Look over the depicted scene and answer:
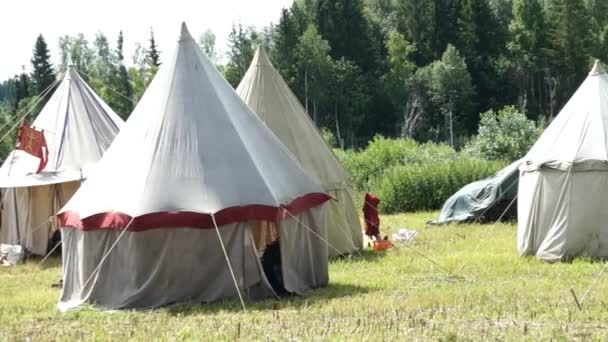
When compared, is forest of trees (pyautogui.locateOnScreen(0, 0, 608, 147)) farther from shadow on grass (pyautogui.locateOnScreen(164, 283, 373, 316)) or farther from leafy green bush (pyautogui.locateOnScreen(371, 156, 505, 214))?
shadow on grass (pyautogui.locateOnScreen(164, 283, 373, 316))

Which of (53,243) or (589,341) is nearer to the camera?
(589,341)

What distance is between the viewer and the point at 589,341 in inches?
336

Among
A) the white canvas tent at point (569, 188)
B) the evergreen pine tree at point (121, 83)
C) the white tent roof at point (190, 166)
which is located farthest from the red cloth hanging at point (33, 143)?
the evergreen pine tree at point (121, 83)

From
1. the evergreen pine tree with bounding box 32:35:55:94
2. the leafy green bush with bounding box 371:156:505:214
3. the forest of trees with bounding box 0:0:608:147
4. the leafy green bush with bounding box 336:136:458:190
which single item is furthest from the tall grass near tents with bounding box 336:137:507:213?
the evergreen pine tree with bounding box 32:35:55:94

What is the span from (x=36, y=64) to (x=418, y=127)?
111ft

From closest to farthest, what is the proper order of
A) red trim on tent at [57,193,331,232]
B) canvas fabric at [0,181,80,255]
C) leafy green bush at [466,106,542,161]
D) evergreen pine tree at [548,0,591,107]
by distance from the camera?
red trim on tent at [57,193,331,232] < canvas fabric at [0,181,80,255] < leafy green bush at [466,106,542,161] < evergreen pine tree at [548,0,591,107]

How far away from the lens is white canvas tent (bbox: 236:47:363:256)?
1762cm

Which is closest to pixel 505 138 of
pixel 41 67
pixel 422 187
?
pixel 422 187

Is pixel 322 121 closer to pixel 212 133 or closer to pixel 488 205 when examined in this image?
pixel 488 205

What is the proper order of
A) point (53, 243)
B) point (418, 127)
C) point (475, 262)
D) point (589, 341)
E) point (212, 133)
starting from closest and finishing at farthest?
1. point (589, 341)
2. point (212, 133)
3. point (475, 262)
4. point (53, 243)
5. point (418, 127)

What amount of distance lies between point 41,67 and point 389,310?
240ft

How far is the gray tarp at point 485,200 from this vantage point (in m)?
23.8

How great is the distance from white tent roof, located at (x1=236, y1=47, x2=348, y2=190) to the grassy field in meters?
2.08

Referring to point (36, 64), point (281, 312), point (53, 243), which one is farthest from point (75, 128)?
point (36, 64)
